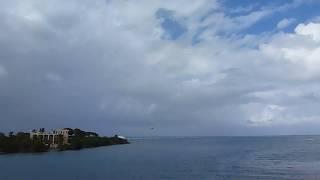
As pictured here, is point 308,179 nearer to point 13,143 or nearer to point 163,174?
point 163,174

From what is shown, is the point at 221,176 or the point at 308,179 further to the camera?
the point at 221,176

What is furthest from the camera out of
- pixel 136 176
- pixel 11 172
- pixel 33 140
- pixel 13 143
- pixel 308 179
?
pixel 33 140

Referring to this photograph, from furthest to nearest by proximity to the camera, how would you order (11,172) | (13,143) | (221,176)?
(13,143), (11,172), (221,176)

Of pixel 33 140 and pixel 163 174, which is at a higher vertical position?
pixel 33 140

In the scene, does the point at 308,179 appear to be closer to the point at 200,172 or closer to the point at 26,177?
the point at 200,172

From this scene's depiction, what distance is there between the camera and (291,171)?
79062 mm

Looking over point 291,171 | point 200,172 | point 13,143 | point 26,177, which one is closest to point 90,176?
point 26,177

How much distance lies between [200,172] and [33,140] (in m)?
126

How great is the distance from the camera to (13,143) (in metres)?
183

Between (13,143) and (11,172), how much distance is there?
90.1 metres

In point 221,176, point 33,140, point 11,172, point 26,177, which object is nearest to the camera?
point 221,176

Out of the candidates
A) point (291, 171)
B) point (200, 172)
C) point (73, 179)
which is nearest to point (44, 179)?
point (73, 179)

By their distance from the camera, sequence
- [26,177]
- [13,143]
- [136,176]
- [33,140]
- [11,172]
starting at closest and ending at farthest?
[136,176] → [26,177] → [11,172] → [13,143] → [33,140]

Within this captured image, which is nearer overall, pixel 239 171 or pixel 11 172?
pixel 239 171
